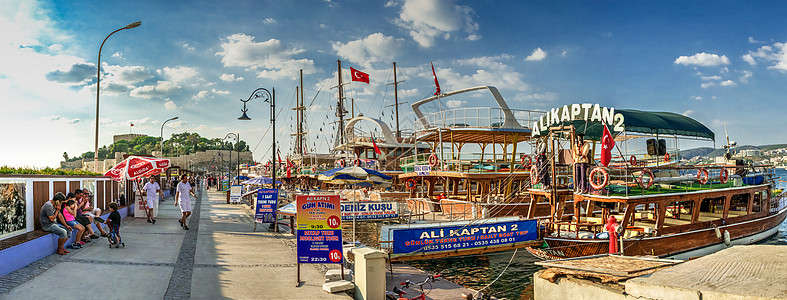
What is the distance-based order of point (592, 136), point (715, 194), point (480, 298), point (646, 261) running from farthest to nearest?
point (592, 136), point (715, 194), point (480, 298), point (646, 261)

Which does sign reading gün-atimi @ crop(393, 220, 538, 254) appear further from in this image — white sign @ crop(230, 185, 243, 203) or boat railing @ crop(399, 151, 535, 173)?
white sign @ crop(230, 185, 243, 203)

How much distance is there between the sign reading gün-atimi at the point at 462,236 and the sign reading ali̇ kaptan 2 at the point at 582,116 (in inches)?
279

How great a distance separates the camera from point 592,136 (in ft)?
68.9

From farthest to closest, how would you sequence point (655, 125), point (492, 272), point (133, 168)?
point (655, 125) < point (133, 168) < point (492, 272)

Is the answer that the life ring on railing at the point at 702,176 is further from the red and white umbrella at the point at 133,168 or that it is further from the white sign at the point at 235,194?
the white sign at the point at 235,194

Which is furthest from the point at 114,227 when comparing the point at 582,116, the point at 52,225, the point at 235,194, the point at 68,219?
the point at 235,194

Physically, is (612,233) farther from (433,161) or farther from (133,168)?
(133,168)

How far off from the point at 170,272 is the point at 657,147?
70.7 feet

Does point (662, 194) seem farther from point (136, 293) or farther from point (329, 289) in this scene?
point (136, 293)

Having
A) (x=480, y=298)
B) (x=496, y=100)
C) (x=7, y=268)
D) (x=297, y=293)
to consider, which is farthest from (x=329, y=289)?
(x=496, y=100)

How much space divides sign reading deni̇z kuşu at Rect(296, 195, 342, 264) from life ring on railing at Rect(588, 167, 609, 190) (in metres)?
8.97

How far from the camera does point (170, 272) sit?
9891 millimetres

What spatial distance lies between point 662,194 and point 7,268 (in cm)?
1845

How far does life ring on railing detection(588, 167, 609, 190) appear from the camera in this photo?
1392 centimetres
